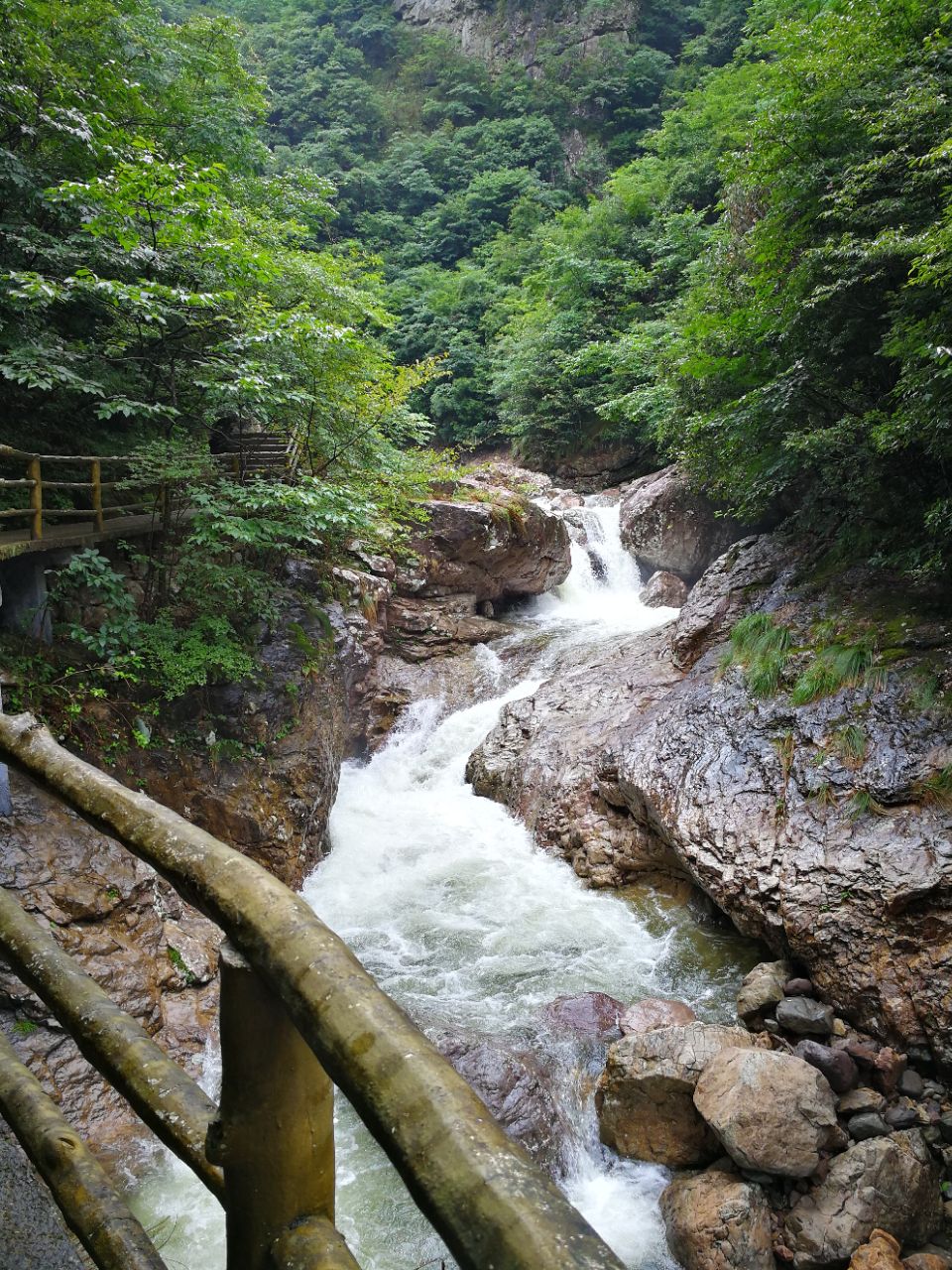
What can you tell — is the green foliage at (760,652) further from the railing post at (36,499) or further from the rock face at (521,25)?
the rock face at (521,25)

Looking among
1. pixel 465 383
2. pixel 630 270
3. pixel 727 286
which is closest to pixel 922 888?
pixel 727 286

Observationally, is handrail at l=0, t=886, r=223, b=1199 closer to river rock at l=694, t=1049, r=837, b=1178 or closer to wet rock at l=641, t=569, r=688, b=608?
river rock at l=694, t=1049, r=837, b=1178

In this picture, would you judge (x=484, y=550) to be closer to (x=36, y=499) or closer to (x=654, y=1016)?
(x=36, y=499)

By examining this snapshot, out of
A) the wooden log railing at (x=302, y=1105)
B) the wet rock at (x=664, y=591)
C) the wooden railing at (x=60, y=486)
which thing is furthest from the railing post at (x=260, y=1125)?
the wet rock at (x=664, y=591)

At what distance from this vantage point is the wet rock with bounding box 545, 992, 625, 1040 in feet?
18.3

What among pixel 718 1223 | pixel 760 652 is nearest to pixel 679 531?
pixel 760 652

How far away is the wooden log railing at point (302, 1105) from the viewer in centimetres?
76

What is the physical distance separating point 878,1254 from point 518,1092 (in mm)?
2213

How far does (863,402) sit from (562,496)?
1152 cm

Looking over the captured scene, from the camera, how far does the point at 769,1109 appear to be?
424 centimetres

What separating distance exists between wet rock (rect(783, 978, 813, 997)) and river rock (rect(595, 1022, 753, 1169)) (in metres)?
0.82

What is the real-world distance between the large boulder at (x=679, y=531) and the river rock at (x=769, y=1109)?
11.9 meters

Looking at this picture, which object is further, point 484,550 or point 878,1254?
point 484,550

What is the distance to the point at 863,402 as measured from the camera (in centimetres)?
785
